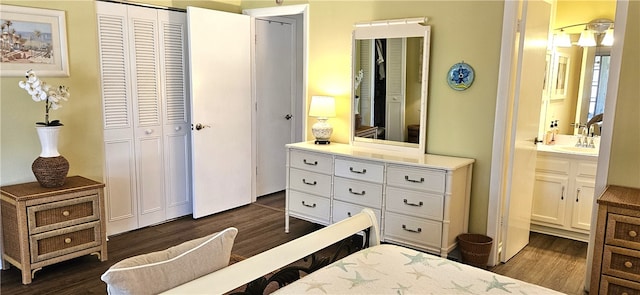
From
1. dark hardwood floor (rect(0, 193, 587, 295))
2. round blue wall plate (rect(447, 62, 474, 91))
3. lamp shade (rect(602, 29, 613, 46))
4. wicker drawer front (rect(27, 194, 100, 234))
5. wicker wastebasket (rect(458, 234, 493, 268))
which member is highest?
lamp shade (rect(602, 29, 613, 46))

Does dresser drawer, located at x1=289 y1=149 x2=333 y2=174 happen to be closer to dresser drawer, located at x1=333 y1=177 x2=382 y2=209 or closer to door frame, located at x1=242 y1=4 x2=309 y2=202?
dresser drawer, located at x1=333 y1=177 x2=382 y2=209

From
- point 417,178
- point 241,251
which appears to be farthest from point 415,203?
point 241,251

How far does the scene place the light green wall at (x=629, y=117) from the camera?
284 cm

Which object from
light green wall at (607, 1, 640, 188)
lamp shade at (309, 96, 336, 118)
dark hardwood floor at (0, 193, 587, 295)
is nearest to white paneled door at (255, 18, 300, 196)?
dark hardwood floor at (0, 193, 587, 295)

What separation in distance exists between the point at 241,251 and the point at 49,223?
1367mm

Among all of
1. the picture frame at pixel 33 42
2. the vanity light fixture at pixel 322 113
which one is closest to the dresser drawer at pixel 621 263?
the vanity light fixture at pixel 322 113

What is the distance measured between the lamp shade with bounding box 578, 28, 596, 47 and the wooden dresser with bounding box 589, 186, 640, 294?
207 centimetres

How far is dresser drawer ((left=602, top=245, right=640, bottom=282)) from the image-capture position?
8.29 feet

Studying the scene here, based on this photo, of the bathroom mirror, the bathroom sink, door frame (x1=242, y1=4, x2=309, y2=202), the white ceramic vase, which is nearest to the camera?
the white ceramic vase

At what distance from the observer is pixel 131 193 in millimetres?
4074

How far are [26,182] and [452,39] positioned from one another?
3.29m

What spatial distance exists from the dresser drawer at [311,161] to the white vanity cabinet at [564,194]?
6.20ft

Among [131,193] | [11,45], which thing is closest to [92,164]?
[131,193]

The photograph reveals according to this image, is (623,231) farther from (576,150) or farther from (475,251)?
(576,150)
